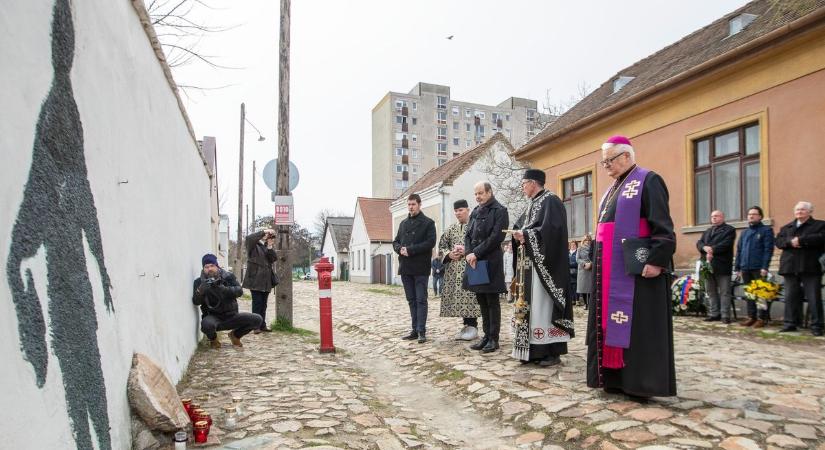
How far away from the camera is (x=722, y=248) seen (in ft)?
28.8

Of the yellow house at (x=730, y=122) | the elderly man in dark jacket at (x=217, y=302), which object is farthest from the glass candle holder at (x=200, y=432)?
the yellow house at (x=730, y=122)

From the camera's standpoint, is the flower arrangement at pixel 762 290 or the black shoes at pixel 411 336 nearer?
the black shoes at pixel 411 336

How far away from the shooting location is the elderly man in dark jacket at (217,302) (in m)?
6.60

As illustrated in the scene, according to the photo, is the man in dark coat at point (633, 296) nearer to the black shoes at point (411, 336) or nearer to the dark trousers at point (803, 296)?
the black shoes at point (411, 336)

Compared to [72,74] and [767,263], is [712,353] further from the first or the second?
[72,74]

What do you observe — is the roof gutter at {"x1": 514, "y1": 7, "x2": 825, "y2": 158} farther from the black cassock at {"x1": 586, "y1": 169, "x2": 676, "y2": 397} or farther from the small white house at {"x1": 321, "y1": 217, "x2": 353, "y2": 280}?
the small white house at {"x1": 321, "y1": 217, "x2": 353, "y2": 280}

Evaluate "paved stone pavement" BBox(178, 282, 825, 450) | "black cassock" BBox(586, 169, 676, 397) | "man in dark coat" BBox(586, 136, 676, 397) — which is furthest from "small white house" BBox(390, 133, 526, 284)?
"black cassock" BBox(586, 169, 676, 397)

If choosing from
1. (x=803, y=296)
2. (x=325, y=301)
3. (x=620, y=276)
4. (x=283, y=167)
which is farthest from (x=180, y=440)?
(x=803, y=296)

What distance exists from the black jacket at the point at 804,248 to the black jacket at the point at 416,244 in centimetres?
476

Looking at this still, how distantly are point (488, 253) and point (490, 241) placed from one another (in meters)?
0.14

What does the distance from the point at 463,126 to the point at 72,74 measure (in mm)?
72116

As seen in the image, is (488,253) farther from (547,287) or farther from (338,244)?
(338,244)

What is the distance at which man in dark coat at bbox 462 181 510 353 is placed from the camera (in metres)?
6.13

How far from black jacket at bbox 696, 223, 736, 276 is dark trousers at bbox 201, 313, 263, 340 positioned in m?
6.85
